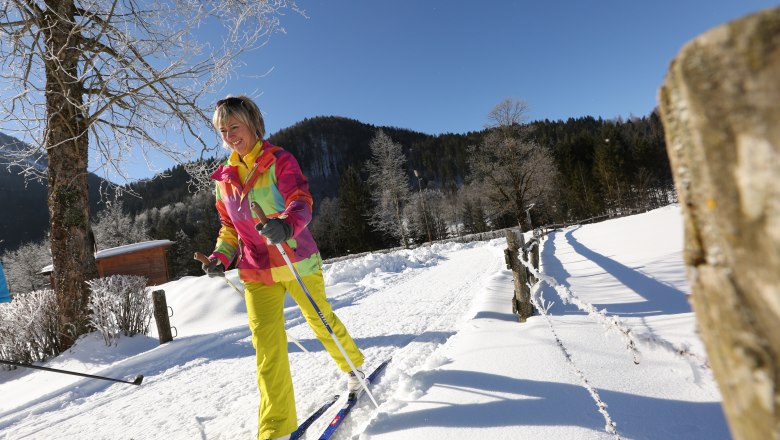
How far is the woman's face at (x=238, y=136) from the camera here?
2.23 m

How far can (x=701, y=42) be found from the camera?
37cm

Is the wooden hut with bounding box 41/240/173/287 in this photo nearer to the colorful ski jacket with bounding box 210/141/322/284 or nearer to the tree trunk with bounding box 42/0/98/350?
the tree trunk with bounding box 42/0/98/350

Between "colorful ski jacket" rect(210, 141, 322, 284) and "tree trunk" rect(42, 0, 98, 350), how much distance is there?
5177 millimetres

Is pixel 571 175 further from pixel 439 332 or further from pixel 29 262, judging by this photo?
pixel 29 262

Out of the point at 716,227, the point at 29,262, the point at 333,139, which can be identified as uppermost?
the point at 333,139

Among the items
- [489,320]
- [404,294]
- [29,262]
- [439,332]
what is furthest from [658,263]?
[29,262]

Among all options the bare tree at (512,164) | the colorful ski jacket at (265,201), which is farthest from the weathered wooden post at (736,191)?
the bare tree at (512,164)

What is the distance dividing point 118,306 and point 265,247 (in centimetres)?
497

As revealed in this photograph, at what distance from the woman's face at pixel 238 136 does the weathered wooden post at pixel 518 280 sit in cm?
233

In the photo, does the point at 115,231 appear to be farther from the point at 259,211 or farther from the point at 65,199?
the point at 259,211

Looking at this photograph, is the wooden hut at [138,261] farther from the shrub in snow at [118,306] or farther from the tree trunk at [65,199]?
the shrub in snow at [118,306]

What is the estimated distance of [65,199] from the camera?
222 inches

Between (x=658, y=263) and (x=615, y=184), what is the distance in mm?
49626

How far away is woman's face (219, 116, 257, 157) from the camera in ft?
7.32
